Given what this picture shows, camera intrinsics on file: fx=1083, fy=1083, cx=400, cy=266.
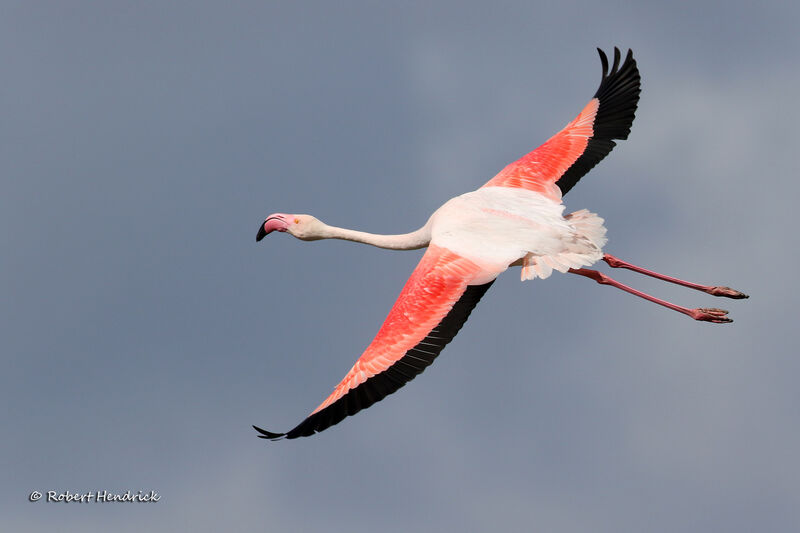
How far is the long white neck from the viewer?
17375mm

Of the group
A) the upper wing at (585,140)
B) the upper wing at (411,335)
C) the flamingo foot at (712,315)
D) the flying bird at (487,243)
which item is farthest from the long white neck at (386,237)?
the flamingo foot at (712,315)

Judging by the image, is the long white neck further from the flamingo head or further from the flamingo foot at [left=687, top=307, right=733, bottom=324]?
the flamingo foot at [left=687, top=307, right=733, bottom=324]

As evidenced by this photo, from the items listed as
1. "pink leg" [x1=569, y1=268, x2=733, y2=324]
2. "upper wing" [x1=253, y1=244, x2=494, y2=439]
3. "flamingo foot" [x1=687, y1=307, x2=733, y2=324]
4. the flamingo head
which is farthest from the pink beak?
"flamingo foot" [x1=687, y1=307, x2=733, y2=324]

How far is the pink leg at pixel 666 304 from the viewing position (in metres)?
17.8

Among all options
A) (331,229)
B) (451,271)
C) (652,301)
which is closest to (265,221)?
(331,229)

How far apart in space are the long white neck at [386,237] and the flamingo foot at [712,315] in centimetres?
464

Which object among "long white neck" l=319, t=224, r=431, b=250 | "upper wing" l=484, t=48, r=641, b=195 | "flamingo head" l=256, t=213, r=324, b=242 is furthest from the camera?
"flamingo head" l=256, t=213, r=324, b=242

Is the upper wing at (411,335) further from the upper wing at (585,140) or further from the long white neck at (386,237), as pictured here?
the upper wing at (585,140)

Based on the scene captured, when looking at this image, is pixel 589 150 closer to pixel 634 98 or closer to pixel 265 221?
pixel 634 98

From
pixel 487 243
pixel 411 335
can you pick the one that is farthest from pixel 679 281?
pixel 411 335

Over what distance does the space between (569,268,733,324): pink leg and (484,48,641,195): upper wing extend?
1.47 m

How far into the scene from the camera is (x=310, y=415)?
1428 centimetres

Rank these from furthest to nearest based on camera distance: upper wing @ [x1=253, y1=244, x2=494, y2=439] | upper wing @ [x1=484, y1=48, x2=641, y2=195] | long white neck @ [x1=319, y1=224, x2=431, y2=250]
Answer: upper wing @ [x1=484, y1=48, x2=641, y2=195] → long white neck @ [x1=319, y1=224, x2=431, y2=250] → upper wing @ [x1=253, y1=244, x2=494, y2=439]

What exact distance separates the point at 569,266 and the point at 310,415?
4.49 meters
